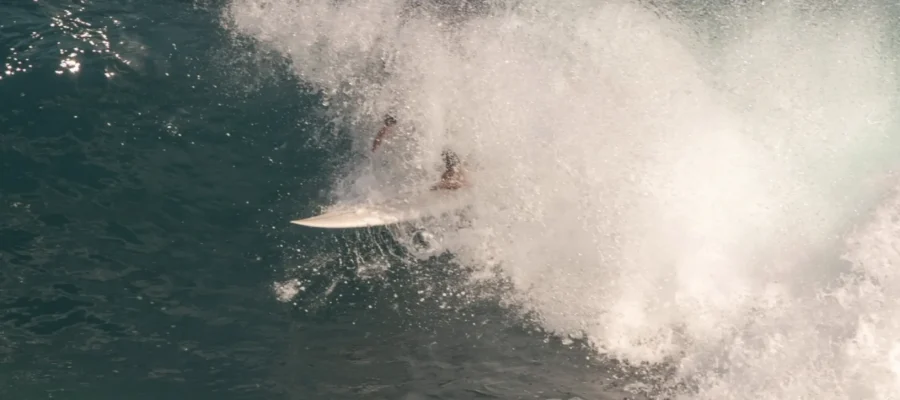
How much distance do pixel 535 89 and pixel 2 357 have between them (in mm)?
7138

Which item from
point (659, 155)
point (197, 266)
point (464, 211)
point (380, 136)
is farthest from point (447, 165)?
point (197, 266)

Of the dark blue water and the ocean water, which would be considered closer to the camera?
the dark blue water

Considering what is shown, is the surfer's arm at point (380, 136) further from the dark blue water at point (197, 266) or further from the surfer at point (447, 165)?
the dark blue water at point (197, 266)

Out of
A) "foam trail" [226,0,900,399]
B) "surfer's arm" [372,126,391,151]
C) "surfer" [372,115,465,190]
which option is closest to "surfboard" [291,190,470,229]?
"surfer" [372,115,465,190]

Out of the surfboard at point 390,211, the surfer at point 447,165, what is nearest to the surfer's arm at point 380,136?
the surfer at point 447,165

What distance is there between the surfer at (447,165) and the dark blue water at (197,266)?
2.00 ft

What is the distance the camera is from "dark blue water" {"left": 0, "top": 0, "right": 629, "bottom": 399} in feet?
25.3

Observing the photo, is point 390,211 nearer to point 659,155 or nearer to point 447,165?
point 447,165

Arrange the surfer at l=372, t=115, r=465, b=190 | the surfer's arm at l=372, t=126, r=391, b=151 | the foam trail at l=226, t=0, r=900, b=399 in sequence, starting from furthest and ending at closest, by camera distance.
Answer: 1. the surfer's arm at l=372, t=126, r=391, b=151
2. the surfer at l=372, t=115, r=465, b=190
3. the foam trail at l=226, t=0, r=900, b=399

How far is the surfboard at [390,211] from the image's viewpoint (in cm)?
870

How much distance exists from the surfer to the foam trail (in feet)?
0.45

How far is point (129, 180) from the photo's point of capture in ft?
29.0

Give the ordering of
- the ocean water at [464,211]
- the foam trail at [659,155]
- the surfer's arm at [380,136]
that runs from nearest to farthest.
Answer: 1. the ocean water at [464,211]
2. the foam trail at [659,155]
3. the surfer's arm at [380,136]

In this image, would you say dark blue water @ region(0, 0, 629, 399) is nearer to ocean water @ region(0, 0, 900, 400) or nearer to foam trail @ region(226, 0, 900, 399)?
ocean water @ region(0, 0, 900, 400)
